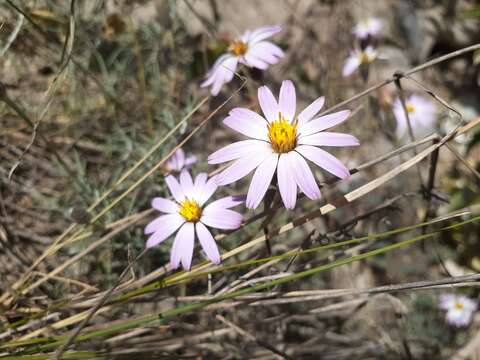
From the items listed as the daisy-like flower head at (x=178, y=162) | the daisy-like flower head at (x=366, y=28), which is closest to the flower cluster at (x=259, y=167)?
the daisy-like flower head at (x=178, y=162)

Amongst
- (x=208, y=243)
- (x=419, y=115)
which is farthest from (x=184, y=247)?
(x=419, y=115)

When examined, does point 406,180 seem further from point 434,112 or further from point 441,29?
point 441,29

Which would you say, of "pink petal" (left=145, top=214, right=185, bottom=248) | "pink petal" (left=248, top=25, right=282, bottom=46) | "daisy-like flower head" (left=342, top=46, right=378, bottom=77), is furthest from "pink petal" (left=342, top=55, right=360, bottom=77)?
"pink petal" (left=145, top=214, right=185, bottom=248)

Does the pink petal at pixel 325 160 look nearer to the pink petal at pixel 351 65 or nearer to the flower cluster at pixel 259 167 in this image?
the flower cluster at pixel 259 167

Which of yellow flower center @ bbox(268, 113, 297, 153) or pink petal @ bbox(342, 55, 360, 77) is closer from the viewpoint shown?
yellow flower center @ bbox(268, 113, 297, 153)

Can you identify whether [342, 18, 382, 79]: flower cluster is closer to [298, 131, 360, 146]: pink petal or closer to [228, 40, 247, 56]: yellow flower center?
[228, 40, 247, 56]: yellow flower center

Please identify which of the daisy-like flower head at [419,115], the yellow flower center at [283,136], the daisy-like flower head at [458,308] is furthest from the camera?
the daisy-like flower head at [419,115]

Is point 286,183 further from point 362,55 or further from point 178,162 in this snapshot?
point 362,55
